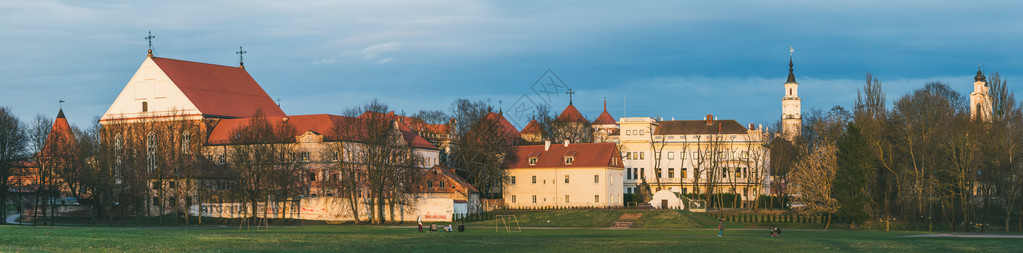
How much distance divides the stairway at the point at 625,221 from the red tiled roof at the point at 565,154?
81.9ft

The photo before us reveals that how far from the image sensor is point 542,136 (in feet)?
429

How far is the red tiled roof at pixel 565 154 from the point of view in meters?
103

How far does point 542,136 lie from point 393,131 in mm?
45681

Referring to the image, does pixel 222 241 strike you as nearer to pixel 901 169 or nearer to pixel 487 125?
pixel 901 169

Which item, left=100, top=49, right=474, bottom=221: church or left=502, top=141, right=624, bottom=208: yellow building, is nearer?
left=100, top=49, right=474, bottom=221: church

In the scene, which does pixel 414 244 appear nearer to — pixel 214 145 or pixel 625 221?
pixel 625 221

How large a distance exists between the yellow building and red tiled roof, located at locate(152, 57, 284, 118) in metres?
27.4

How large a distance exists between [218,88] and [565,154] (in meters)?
37.1

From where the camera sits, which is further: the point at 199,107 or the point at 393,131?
the point at 199,107

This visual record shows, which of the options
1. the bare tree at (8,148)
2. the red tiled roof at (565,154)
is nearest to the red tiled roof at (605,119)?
the red tiled roof at (565,154)

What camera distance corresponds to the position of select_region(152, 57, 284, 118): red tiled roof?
335ft

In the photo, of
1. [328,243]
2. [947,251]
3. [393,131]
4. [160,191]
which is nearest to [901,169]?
[947,251]

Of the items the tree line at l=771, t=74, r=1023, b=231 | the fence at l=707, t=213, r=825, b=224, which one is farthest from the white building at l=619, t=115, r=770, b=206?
the tree line at l=771, t=74, r=1023, b=231

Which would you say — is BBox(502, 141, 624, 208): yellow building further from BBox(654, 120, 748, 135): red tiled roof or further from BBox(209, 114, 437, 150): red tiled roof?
BBox(654, 120, 748, 135): red tiled roof
